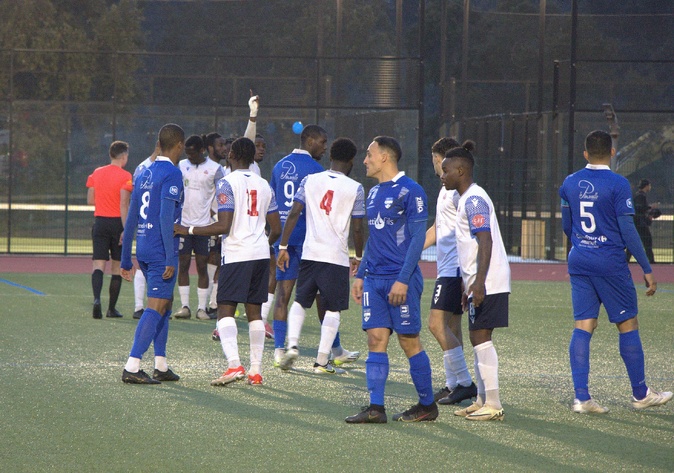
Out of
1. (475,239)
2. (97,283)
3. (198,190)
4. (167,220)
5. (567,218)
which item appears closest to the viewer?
(475,239)

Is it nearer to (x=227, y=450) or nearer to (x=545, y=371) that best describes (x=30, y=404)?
(x=227, y=450)

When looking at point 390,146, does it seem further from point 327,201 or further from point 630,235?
point 630,235

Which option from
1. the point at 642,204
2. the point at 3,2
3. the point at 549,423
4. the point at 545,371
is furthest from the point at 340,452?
the point at 3,2

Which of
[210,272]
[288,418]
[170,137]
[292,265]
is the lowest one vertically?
[288,418]

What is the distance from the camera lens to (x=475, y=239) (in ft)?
22.6

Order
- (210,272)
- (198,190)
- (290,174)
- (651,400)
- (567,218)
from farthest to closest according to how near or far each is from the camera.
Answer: (210,272), (198,190), (290,174), (567,218), (651,400)

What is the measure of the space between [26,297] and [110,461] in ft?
30.5

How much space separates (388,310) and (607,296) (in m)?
1.76

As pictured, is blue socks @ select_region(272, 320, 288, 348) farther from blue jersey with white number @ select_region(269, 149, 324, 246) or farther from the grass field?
blue jersey with white number @ select_region(269, 149, 324, 246)

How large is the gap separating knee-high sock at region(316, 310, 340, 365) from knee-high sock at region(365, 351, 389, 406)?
1.92m

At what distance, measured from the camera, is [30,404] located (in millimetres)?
7238

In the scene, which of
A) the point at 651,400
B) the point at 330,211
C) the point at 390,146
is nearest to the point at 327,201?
the point at 330,211

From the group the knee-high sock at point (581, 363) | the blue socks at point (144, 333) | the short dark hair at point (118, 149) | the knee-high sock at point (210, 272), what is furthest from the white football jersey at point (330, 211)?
the short dark hair at point (118, 149)

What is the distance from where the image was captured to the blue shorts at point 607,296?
736 cm
